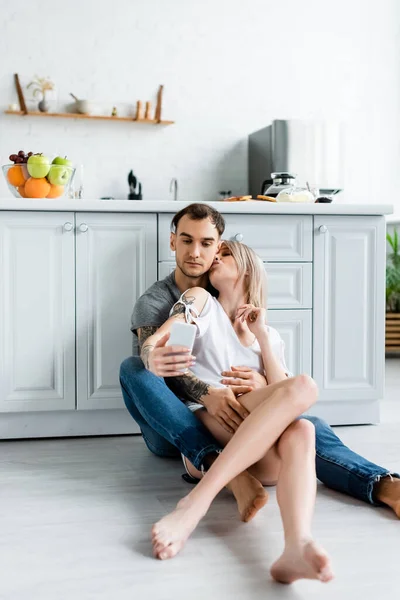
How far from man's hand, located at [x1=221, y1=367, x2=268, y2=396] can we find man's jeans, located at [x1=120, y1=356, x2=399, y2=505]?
0.14 metres

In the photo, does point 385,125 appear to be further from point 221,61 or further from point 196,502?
point 196,502

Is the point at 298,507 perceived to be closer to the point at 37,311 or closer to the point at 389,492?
the point at 389,492

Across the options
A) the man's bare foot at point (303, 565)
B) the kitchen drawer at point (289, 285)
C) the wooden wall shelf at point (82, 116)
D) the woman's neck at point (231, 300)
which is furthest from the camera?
the wooden wall shelf at point (82, 116)

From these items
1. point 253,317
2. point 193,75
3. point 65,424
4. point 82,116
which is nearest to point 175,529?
point 253,317

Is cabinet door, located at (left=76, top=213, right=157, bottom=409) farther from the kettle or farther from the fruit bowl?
the kettle

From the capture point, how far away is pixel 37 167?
2.65 m

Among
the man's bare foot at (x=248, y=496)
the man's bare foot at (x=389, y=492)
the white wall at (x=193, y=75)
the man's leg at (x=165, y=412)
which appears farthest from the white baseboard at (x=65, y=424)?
the white wall at (x=193, y=75)

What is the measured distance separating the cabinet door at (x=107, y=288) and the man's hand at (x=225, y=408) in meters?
0.76

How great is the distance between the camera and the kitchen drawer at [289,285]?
2.77m

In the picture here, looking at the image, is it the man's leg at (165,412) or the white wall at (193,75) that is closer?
the man's leg at (165,412)

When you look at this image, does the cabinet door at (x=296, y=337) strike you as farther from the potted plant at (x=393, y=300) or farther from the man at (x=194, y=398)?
the potted plant at (x=393, y=300)

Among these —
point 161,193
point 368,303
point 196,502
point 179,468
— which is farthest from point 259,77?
point 196,502

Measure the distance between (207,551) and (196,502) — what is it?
109 mm

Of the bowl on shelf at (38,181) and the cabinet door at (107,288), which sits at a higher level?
the bowl on shelf at (38,181)
